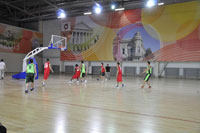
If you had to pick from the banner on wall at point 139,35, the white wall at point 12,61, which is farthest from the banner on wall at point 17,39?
the banner on wall at point 139,35

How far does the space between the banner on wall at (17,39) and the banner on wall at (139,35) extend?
5514mm

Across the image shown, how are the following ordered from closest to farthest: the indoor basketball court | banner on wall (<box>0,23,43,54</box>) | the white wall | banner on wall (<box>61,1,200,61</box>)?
the indoor basketball court, banner on wall (<box>61,1,200,61</box>), banner on wall (<box>0,23,43,54</box>), the white wall

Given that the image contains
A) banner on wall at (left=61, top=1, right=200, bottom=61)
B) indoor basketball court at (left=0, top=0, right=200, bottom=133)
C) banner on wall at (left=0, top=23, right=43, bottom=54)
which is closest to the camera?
indoor basketball court at (left=0, top=0, right=200, bottom=133)

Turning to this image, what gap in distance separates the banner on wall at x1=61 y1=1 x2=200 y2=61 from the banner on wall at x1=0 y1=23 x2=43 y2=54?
551 cm

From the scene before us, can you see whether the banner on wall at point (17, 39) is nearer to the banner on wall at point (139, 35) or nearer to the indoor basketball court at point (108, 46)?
the indoor basketball court at point (108, 46)

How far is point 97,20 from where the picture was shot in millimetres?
25844

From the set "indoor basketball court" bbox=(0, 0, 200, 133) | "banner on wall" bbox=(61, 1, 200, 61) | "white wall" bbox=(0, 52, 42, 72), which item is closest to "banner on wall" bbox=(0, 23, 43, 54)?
"indoor basketball court" bbox=(0, 0, 200, 133)

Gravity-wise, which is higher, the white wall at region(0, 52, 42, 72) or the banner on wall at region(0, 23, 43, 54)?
the banner on wall at region(0, 23, 43, 54)

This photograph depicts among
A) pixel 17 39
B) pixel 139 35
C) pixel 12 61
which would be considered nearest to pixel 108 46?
pixel 139 35

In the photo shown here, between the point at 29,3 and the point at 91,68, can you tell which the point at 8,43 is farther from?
the point at 91,68

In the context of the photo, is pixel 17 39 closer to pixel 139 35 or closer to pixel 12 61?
pixel 12 61


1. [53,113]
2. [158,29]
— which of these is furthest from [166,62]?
[53,113]

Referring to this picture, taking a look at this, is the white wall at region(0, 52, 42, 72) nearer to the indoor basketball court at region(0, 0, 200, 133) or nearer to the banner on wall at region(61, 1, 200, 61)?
the indoor basketball court at region(0, 0, 200, 133)

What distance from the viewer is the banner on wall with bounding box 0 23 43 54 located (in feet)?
82.7
